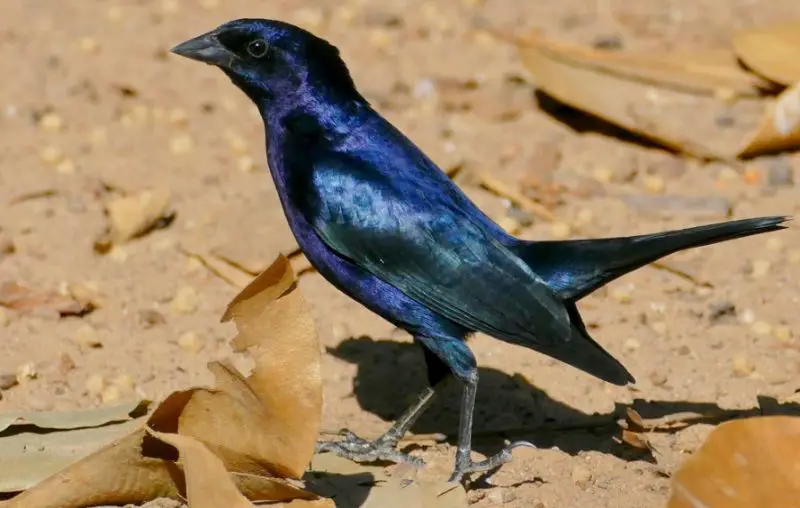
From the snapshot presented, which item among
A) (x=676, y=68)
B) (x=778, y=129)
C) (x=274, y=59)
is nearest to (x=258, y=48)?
(x=274, y=59)

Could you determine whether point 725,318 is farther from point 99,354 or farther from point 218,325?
point 99,354

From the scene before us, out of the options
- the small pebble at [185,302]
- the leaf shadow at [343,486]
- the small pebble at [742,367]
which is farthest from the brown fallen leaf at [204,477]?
the small pebble at [742,367]

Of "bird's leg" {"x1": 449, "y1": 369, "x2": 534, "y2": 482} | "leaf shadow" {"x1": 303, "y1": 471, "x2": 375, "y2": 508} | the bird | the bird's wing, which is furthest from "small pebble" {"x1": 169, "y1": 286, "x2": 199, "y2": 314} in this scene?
"bird's leg" {"x1": 449, "y1": 369, "x2": 534, "y2": 482}

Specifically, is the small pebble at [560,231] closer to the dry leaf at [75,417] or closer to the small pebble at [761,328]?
the small pebble at [761,328]

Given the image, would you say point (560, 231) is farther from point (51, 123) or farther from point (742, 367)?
point (51, 123)

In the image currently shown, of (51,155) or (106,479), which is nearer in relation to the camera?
(106,479)
